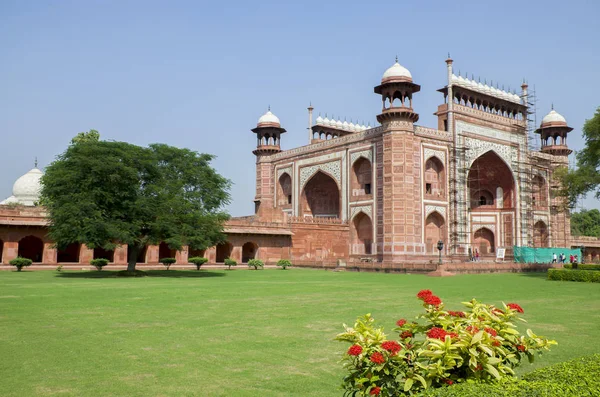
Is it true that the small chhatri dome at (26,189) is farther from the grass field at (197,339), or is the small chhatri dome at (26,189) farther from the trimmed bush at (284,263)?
the grass field at (197,339)

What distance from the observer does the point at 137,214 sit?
1962cm

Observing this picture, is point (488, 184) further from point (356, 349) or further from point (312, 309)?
point (356, 349)

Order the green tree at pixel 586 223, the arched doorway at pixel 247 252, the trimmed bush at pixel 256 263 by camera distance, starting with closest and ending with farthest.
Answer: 1. the trimmed bush at pixel 256 263
2. the arched doorway at pixel 247 252
3. the green tree at pixel 586 223

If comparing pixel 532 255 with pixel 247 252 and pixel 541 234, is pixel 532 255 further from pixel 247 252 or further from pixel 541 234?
pixel 247 252

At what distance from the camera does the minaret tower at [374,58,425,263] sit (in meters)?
29.1

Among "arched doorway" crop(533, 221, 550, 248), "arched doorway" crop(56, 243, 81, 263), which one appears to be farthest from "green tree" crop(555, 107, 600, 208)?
"arched doorway" crop(56, 243, 81, 263)

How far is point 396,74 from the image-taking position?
30.0 m

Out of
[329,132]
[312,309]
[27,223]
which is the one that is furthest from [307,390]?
[329,132]

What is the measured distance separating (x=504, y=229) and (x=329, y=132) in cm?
1547

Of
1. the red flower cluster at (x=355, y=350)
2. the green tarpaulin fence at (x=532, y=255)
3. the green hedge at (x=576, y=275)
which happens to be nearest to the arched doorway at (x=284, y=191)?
the green tarpaulin fence at (x=532, y=255)

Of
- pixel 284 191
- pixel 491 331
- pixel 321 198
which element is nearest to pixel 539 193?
pixel 321 198

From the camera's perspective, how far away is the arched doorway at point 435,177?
103 ft

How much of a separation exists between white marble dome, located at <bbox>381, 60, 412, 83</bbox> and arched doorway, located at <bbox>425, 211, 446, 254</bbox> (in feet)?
27.5

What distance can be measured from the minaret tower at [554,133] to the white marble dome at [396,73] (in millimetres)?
16754
